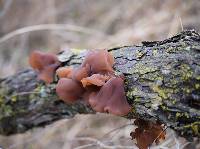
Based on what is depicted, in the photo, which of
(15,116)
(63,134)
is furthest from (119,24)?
(15,116)

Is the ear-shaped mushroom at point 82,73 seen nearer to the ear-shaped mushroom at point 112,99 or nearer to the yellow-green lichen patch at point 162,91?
the ear-shaped mushroom at point 112,99

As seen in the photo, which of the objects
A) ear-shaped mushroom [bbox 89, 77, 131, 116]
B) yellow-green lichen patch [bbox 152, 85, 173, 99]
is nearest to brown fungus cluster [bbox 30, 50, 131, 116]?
ear-shaped mushroom [bbox 89, 77, 131, 116]

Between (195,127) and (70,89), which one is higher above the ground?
(70,89)

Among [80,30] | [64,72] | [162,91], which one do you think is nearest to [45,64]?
[64,72]

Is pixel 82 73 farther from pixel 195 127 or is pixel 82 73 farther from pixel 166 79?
pixel 195 127

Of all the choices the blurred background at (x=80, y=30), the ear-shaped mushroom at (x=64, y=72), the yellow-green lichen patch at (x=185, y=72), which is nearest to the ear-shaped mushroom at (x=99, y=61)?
the ear-shaped mushroom at (x=64, y=72)

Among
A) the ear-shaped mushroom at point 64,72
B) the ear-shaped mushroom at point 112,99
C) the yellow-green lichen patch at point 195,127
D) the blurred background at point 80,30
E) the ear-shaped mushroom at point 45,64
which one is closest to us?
the yellow-green lichen patch at point 195,127

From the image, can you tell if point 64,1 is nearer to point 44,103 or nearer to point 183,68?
point 44,103
